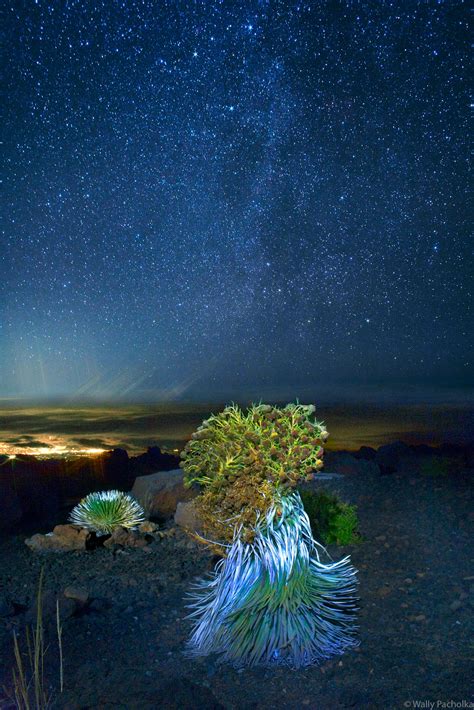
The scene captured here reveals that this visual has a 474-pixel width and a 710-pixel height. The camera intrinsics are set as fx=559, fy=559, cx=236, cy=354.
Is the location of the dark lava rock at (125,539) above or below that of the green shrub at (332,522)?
below

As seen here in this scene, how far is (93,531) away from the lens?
8133 mm

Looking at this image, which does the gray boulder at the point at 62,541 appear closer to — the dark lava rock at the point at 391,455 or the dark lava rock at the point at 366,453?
the dark lava rock at the point at 391,455

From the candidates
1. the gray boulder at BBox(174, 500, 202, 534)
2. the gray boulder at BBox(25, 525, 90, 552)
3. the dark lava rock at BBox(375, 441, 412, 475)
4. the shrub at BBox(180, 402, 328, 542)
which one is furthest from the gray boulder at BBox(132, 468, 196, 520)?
the shrub at BBox(180, 402, 328, 542)

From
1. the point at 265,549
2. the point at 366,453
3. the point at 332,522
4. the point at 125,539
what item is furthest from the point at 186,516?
the point at 366,453

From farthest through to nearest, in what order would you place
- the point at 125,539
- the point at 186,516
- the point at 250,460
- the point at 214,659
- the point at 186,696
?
→ the point at 186,516
the point at 125,539
the point at 250,460
the point at 214,659
the point at 186,696

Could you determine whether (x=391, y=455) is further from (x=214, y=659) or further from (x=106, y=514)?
(x=214, y=659)

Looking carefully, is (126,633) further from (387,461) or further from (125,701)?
(387,461)

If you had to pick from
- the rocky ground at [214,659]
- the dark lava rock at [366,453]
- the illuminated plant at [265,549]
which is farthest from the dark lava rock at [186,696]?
the dark lava rock at [366,453]

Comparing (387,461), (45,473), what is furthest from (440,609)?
(45,473)

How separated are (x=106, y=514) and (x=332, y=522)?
3570mm

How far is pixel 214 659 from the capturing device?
4.03 metres

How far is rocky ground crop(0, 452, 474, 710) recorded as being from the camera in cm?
353

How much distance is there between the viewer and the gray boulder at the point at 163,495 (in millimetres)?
9312

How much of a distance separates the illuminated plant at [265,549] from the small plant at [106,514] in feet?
13.3
